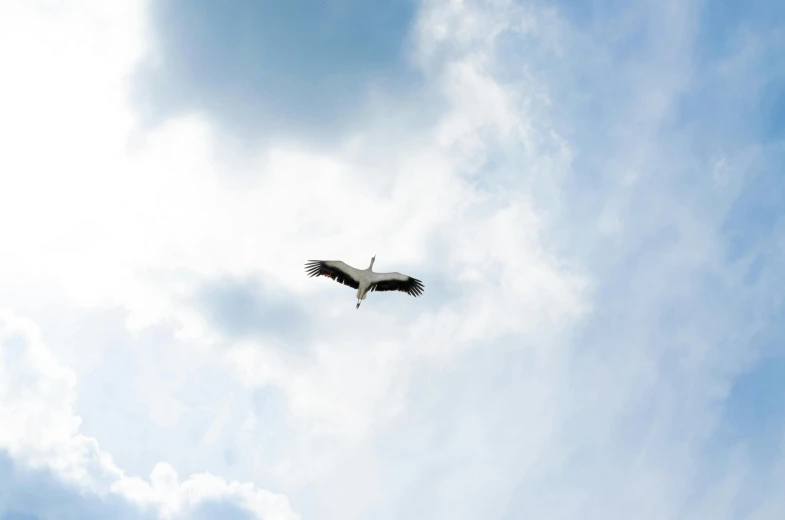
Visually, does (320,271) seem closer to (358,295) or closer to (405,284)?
(358,295)

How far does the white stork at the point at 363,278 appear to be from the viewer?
7125cm

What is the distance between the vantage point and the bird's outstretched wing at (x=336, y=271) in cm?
7100

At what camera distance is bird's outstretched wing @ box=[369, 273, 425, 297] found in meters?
73.0

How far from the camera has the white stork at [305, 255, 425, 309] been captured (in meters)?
71.2

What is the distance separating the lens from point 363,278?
7212cm

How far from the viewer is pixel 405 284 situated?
73.3 m

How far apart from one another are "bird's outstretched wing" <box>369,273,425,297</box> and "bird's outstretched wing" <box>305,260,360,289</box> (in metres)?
2.33

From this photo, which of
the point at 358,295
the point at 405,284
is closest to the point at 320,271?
the point at 358,295

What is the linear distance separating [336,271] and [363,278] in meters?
3.21

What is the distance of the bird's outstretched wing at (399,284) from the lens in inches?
2874

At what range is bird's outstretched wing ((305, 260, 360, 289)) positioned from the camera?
71000 millimetres

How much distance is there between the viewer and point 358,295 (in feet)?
238

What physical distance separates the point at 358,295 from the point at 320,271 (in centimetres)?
525

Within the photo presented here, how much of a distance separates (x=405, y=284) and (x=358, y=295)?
566cm
